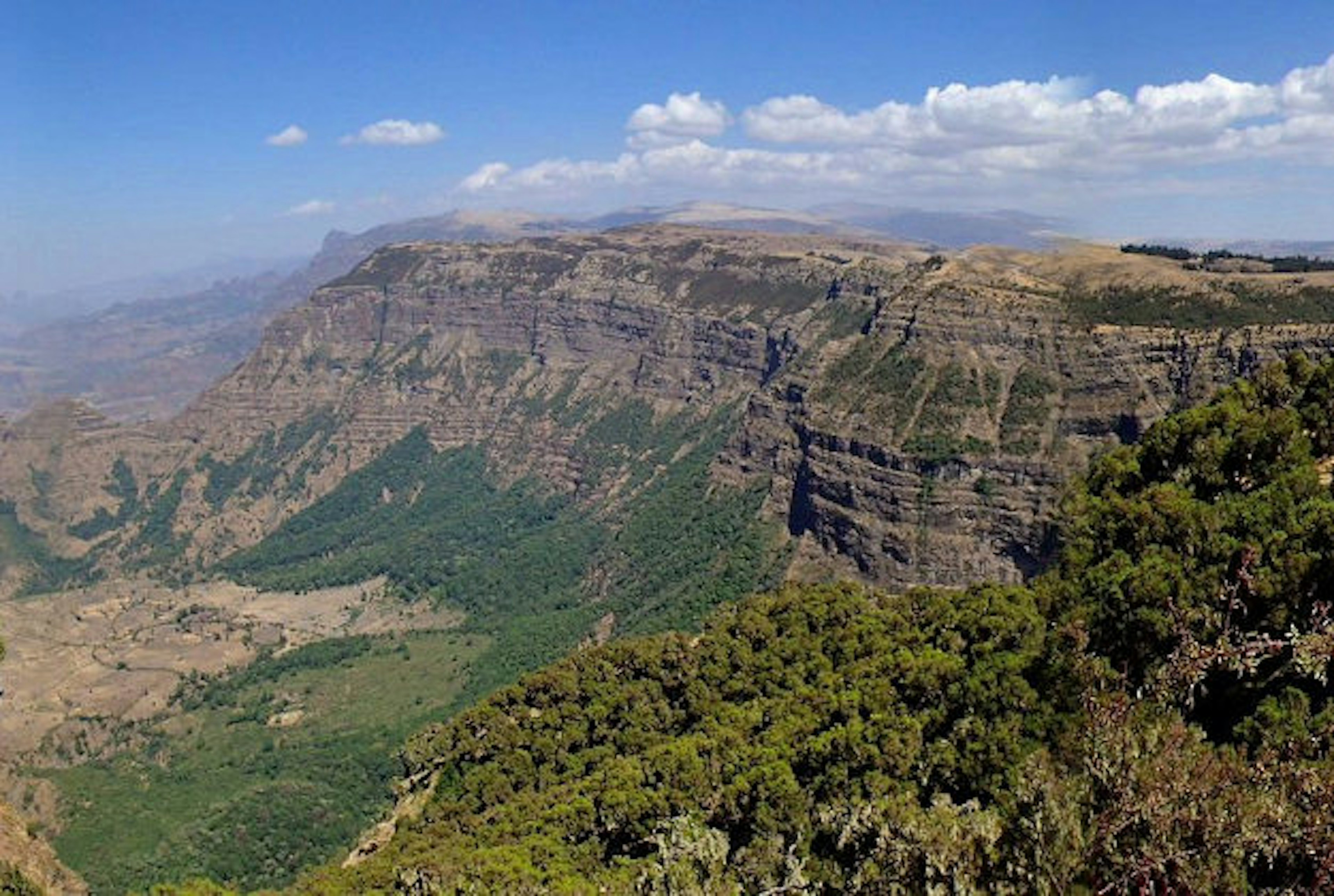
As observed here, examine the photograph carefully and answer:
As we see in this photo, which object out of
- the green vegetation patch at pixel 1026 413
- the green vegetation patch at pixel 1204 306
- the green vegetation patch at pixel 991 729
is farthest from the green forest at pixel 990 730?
the green vegetation patch at pixel 1204 306

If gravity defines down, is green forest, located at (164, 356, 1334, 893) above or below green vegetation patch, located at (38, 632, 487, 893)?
above

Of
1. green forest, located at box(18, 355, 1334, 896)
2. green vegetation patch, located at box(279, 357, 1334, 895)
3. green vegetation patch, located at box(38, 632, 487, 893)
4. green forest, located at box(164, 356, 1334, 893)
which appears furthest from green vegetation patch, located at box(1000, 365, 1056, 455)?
green vegetation patch, located at box(38, 632, 487, 893)

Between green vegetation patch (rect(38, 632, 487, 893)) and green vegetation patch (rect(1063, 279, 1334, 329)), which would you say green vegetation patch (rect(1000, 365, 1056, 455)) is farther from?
green vegetation patch (rect(38, 632, 487, 893))

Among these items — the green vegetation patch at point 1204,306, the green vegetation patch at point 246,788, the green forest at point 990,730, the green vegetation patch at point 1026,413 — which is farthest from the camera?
the green vegetation patch at point 1026,413

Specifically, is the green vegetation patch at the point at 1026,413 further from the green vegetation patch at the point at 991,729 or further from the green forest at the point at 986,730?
the green vegetation patch at the point at 991,729

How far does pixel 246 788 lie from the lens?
15938 centimetres

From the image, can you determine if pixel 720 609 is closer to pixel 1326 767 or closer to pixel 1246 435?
pixel 1246 435

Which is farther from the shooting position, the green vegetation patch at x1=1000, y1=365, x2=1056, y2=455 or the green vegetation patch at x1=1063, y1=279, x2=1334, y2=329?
the green vegetation patch at x1=1000, y1=365, x2=1056, y2=455

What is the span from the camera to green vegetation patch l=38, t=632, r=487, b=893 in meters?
131

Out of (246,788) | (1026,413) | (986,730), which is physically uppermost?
(1026,413)

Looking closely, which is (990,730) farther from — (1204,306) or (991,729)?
(1204,306)

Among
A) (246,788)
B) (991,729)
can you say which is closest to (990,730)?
(991,729)

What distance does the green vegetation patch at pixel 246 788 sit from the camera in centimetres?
13088

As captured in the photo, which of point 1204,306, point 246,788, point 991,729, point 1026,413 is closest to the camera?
point 991,729
